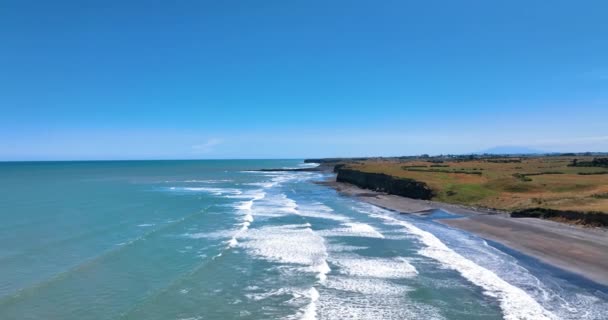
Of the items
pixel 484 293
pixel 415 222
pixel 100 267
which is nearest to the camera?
pixel 484 293

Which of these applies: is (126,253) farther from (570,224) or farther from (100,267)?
(570,224)

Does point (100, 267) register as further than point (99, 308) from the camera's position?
Yes

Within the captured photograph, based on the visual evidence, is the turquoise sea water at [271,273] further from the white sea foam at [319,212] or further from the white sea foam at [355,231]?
the white sea foam at [319,212]

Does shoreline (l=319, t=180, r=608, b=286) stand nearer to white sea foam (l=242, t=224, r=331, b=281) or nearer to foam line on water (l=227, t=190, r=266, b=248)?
white sea foam (l=242, t=224, r=331, b=281)

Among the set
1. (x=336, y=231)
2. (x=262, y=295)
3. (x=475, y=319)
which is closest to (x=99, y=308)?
(x=262, y=295)

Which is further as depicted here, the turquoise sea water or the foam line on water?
the foam line on water

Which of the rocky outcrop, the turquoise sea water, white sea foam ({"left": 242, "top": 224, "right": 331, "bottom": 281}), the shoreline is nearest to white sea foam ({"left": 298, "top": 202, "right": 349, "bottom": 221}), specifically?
the turquoise sea water
